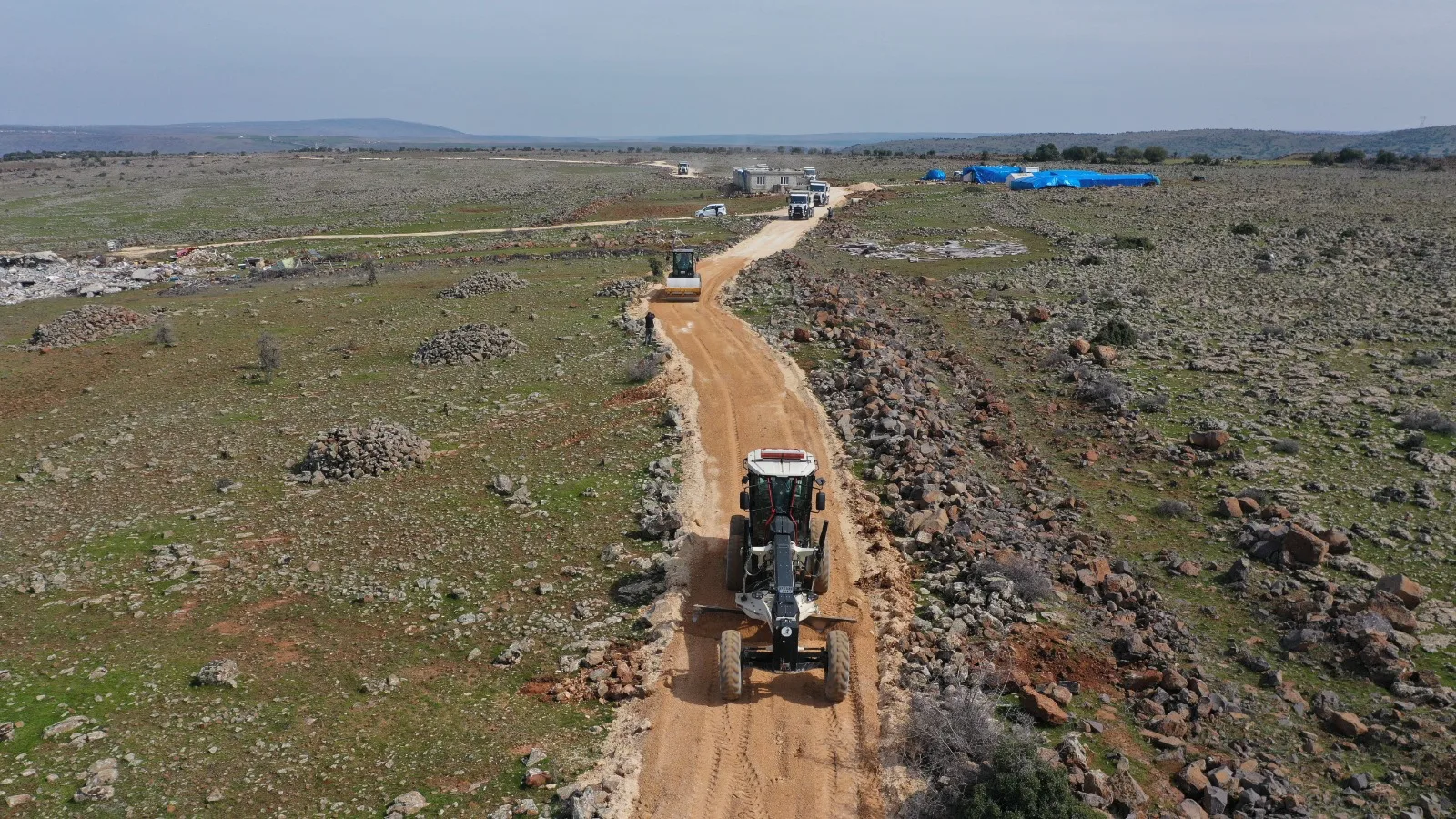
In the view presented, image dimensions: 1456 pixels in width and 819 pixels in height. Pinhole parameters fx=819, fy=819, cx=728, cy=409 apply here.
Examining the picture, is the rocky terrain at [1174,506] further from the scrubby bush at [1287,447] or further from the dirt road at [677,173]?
the dirt road at [677,173]

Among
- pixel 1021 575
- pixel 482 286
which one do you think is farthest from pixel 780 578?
pixel 482 286

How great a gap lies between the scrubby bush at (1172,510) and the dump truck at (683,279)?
2569 cm

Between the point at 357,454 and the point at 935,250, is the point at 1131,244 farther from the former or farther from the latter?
the point at 357,454

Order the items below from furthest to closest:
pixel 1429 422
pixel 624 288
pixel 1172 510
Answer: pixel 624 288
pixel 1429 422
pixel 1172 510

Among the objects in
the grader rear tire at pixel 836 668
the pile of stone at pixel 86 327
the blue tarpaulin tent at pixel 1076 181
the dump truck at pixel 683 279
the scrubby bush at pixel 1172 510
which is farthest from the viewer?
the blue tarpaulin tent at pixel 1076 181

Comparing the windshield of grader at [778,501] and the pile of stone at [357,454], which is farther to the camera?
the pile of stone at [357,454]

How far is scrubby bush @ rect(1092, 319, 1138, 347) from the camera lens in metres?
38.8

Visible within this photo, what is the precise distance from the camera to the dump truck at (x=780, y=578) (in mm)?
13891

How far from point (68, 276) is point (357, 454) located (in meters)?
50.2

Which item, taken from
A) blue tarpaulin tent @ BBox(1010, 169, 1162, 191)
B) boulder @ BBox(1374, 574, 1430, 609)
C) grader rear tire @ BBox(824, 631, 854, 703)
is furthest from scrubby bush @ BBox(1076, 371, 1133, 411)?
blue tarpaulin tent @ BBox(1010, 169, 1162, 191)

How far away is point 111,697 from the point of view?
1467 cm

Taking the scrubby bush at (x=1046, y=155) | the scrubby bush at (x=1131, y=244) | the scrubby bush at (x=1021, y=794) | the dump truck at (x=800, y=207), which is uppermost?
the scrubby bush at (x=1046, y=155)

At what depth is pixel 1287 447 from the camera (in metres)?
26.7

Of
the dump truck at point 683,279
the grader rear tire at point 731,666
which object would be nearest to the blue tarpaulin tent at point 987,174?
the dump truck at point 683,279
